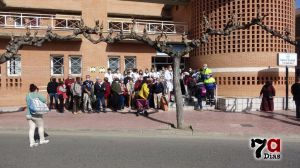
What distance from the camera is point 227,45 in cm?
2008

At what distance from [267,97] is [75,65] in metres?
11.2

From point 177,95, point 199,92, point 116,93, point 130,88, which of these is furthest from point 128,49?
point 177,95

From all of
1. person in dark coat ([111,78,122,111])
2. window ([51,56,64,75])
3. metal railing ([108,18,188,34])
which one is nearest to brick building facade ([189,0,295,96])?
metal railing ([108,18,188,34])

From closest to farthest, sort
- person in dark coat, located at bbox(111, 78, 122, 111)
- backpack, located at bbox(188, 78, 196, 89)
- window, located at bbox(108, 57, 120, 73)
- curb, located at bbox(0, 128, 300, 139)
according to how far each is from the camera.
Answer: curb, located at bbox(0, 128, 300, 139) < person in dark coat, located at bbox(111, 78, 122, 111) < backpack, located at bbox(188, 78, 196, 89) < window, located at bbox(108, 57, 120, 73)

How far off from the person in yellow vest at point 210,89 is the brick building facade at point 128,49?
2642 mm

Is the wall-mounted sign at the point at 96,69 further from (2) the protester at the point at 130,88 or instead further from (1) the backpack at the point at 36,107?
(1) the backpack at the point at 36,107

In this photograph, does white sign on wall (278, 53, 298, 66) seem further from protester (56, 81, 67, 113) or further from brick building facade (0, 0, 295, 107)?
protester (56, 81, 67, 113)

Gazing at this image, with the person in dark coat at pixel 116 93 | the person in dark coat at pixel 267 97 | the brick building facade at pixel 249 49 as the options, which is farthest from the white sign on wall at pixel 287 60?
the person in dark coat at pixel 116 93

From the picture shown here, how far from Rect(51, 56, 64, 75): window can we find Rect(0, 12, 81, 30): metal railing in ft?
6.04

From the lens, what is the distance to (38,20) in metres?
21.4

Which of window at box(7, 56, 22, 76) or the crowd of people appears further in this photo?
window at box(7, 56, 22, 76)

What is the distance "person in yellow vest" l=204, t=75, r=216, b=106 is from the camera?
17078 mm

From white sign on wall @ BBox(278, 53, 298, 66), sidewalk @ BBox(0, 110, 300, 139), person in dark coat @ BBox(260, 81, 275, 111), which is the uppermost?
white sign on wall @ BBox(278, 53, 298, 66)

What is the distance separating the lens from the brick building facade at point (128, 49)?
1942 centimetres
